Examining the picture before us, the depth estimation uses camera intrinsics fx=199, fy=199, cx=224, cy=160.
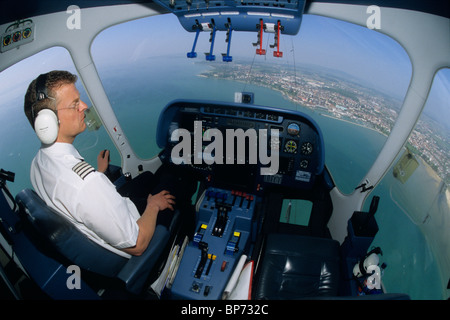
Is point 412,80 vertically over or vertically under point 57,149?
over

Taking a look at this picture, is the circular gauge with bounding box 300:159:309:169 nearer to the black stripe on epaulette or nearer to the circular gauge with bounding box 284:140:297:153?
the circular gauge with bounding box 284:140:297:153

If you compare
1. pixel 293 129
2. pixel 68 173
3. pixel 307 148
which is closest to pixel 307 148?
pixel 307 148

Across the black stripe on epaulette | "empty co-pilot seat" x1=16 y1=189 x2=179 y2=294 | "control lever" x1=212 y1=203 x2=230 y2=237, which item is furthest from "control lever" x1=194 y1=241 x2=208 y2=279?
the black stripe on epaulette

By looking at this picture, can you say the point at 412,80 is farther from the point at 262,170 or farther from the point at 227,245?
the point at 227,245

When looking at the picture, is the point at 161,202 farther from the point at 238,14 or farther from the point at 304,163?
the point at 304,163

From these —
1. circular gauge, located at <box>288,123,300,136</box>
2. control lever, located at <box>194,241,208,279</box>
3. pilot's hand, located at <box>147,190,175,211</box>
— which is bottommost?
control lever, located at <box>194,241,208,279</box>

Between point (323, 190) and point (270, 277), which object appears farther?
point (323, 190)
